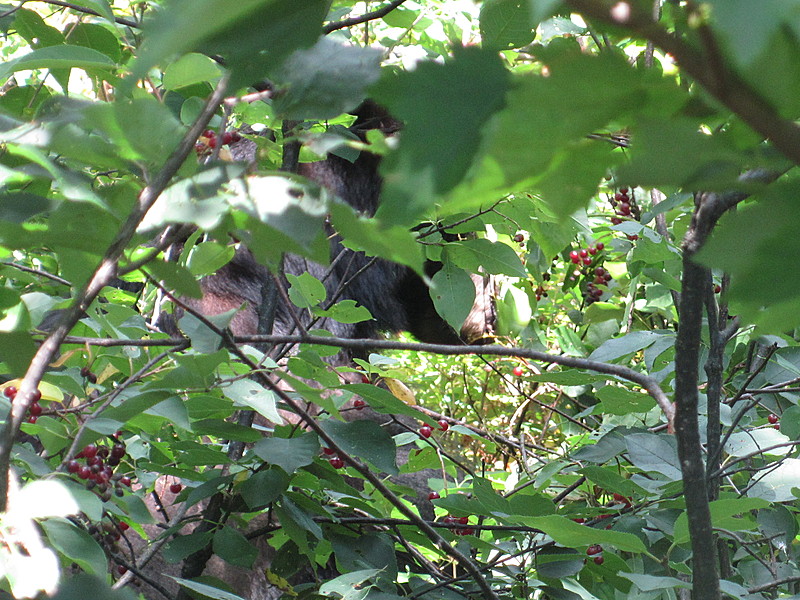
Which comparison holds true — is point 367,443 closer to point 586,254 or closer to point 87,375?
point 87,375

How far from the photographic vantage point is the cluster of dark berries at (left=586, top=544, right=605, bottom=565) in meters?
0.94

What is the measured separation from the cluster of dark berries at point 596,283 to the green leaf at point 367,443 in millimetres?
1315

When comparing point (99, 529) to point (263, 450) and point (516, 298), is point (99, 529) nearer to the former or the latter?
point (263, 450)

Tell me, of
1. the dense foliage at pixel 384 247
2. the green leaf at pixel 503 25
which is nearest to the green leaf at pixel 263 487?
the dense foliage at pixel 384 247

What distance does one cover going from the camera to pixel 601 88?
0.23m

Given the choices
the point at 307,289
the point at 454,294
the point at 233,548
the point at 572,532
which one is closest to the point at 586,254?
the point at 454,294

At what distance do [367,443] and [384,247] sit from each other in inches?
23.4

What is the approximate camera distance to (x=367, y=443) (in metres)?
0.88

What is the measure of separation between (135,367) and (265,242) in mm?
656

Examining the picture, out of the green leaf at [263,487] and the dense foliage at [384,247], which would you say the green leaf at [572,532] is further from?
the green leaf at [263,487]

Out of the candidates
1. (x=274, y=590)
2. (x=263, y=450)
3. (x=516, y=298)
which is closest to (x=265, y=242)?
(x=263, y=450)

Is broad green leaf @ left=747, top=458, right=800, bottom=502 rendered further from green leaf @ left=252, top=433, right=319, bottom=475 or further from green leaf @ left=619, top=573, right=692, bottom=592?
green leaf @ left=252, top=433, right=319, bottom=475

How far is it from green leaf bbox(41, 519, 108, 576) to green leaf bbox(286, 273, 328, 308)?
1.17ft

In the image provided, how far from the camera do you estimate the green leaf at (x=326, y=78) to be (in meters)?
0.40
